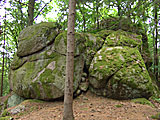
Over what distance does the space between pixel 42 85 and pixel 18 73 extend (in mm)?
1963

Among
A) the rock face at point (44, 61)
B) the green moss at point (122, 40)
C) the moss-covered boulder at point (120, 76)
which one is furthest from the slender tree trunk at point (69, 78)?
the green moss at point (122, 40)

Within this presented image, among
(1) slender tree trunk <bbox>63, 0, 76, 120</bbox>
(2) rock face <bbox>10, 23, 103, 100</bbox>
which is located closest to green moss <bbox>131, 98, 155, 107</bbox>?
(2) rock face <bbox>10, 23, 103, 100</bbox>

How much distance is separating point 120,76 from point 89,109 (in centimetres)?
221

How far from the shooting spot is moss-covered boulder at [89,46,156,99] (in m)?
5.63

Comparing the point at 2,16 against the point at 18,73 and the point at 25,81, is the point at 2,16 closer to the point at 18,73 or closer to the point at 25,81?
the point at 18,73

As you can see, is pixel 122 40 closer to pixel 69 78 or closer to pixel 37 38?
pixel 37 38

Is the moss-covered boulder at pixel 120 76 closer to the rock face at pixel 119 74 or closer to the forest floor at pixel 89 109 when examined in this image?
the rock face at pixel 119 74

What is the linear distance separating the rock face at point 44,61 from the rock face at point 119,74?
0.86 meters

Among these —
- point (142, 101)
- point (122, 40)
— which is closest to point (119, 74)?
point (142, 101)

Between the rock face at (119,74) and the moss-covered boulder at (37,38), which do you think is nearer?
the rock face at (119,74)

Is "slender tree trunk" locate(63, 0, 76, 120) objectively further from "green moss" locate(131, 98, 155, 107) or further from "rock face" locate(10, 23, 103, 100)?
"green moss" locate(131, 98, 155, 107)

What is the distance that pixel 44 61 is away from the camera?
657 cm

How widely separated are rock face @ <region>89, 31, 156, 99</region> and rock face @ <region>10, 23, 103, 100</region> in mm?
861

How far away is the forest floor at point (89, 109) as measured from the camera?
3969 mm
